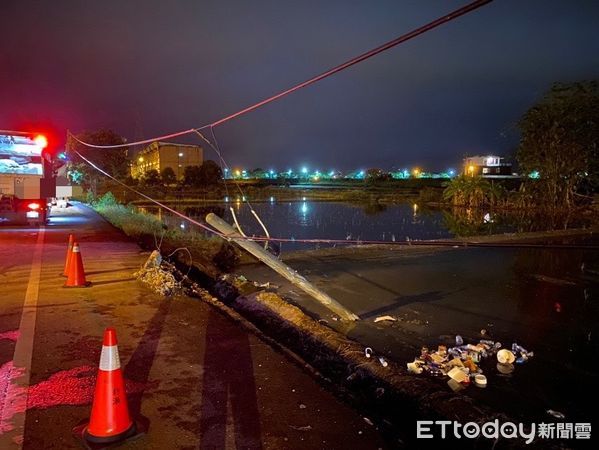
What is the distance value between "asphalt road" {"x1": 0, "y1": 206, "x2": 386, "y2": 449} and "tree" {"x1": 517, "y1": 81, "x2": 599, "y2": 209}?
35595 millimetres

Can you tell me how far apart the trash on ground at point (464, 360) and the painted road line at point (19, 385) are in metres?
3.76

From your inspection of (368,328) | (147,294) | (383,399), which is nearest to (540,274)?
(368,328)

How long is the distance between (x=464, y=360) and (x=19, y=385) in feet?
15.3

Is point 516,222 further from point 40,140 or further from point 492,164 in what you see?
point 492,164

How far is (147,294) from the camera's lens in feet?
25.3

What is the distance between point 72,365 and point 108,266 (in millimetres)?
5580

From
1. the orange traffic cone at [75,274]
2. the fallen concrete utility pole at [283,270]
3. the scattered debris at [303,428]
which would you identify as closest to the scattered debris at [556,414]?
the scattered debris at [303,428]

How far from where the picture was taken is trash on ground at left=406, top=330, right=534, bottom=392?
5.10 meters

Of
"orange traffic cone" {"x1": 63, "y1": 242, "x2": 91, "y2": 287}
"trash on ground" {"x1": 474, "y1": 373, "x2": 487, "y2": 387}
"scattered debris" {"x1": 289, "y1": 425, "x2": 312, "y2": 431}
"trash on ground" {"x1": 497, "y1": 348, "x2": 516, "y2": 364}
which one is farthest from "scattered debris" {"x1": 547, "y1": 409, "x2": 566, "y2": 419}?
"orange traffic cone" {"x1": 63, "y1": 242, "x2": 91, "y2": 287}

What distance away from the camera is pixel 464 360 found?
555cm

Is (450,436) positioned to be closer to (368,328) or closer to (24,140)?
(368,328)

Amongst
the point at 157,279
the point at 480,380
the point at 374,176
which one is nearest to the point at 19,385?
the point at 157,279

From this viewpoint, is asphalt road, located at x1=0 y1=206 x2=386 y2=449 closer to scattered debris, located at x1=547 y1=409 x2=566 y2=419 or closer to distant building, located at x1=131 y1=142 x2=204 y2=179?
scattered debris, located at x1=547 y1=409 x2=566 y2=419

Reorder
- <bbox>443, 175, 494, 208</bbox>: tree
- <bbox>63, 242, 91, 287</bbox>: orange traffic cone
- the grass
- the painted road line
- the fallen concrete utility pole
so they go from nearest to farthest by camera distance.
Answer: the painted road line
the fallen concrete utility pole
<bbox>63, 242, 91, 287</bbox>: orange traffic cone
the grass
<bbox>443, 175, 494, 208</bbox>: tree
